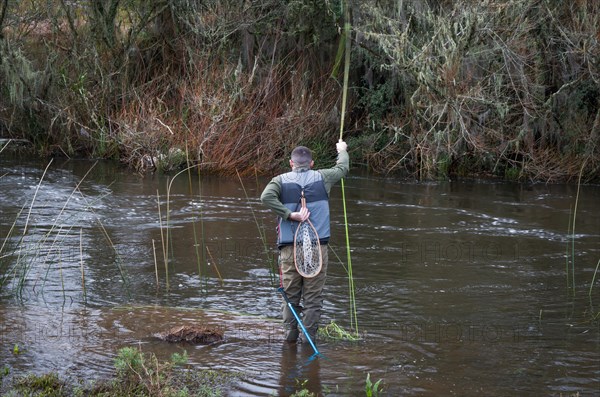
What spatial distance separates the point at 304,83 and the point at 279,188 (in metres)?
13.4

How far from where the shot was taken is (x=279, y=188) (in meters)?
7.80

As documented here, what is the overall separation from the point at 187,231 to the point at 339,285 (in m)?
3.81

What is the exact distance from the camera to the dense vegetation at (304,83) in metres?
17.9

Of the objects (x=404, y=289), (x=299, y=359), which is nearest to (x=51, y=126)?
(x=404, y=289)

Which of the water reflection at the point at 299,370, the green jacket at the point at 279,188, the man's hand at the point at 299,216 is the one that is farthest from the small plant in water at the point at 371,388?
the green jacket at the point at 279,188

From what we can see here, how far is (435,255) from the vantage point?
40.1ft

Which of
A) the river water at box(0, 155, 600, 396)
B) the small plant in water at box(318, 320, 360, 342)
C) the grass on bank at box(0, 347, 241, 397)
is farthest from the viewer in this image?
the small plant in water at box(318, 320, 360, 342)

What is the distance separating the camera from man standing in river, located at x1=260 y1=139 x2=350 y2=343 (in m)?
7.77

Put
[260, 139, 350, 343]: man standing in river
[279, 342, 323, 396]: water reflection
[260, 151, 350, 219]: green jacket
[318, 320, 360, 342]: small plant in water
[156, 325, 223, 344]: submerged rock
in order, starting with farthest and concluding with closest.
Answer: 1. [318, 320, 360, 342]: small plant in water
2. [156, 325, 223, 344]: submerged rock
3. [260, 139, 350, 343]: man standing in river
4. [260, 151, 350, 219]: green jacket
5. [279, 342, 323, 396]: water reflection

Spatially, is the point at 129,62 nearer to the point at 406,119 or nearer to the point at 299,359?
the point at 406,119

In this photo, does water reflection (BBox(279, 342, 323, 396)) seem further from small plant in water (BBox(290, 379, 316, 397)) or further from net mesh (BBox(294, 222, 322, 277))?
net mesh (BBox(294, 222, 322, 277))

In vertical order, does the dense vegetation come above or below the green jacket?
above

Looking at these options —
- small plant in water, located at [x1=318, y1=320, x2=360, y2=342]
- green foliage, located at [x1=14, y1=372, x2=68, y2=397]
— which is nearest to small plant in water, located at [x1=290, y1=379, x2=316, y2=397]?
small plant in water, located at [x1=318, y1=320, x2=360, y2=342]

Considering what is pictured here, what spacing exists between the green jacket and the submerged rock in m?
1.26
